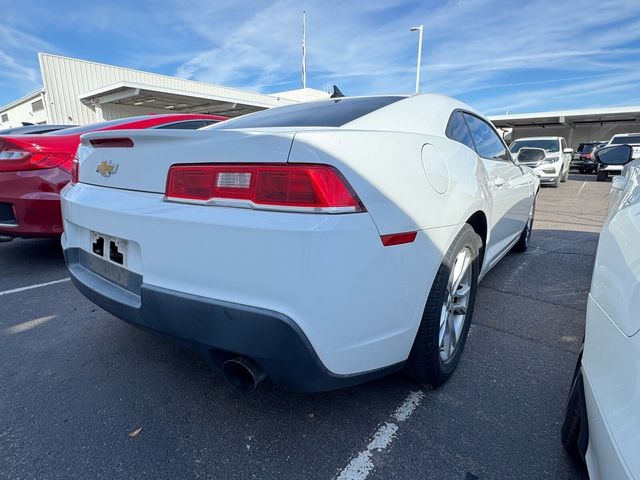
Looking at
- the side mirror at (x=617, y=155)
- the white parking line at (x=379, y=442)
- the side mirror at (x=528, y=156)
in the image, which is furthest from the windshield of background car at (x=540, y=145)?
the white parking line at (x=379, y=442)

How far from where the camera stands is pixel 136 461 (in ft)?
5.19

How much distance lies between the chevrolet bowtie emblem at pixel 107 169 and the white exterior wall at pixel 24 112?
21548mm

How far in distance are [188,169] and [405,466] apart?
4.84 ft

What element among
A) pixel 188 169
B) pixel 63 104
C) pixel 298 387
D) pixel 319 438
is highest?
pixel 63 104

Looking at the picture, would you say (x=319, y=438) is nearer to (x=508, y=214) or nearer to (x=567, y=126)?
(x=508, y=214)

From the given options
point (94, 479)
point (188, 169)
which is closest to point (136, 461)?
point (94, 479)

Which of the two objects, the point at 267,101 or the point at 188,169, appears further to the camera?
the point at 267,101

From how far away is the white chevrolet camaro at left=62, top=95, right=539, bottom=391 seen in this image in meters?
1.28

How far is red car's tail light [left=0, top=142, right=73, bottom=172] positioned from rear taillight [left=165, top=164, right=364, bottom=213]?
309cm

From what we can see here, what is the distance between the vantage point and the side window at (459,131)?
7.27 ft

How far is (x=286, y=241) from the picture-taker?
4.08 feet

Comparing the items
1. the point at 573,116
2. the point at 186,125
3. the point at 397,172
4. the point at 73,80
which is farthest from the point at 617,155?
the point at 573,116

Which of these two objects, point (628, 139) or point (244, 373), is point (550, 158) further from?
point (244, 373)

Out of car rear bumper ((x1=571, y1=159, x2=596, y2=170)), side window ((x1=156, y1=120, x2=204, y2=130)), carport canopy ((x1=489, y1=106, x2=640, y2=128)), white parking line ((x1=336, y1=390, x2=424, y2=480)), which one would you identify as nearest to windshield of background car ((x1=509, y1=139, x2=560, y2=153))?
car rear bumper ((x1=571, y1=159, x2=596, y2=170))
